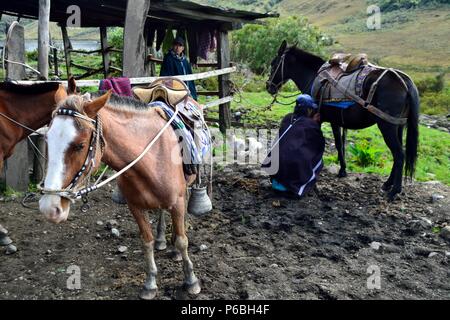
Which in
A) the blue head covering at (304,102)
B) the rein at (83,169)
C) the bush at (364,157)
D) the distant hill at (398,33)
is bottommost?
the bush at (364,157)

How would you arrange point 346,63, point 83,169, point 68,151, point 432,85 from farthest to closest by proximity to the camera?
point 432,85
point 346,63
point 83,169
point 68,151

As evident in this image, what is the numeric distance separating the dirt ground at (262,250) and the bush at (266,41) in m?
17.7

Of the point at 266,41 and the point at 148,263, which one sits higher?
the point at 266,41

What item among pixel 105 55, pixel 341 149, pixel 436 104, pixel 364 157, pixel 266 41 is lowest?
pixel 364 157

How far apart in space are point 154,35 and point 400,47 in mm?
38756

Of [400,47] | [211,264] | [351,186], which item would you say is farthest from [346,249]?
[400,47]

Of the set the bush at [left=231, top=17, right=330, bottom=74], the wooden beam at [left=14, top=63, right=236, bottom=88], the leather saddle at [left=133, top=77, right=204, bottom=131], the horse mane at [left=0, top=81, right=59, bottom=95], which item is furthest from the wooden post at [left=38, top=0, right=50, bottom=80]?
the bush at [left=231, top=17, right=330, bottom=74]

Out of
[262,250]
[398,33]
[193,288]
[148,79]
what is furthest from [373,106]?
[398,33]

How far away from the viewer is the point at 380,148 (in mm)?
8516

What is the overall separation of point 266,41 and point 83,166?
21982mm

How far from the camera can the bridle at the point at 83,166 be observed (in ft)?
7.58

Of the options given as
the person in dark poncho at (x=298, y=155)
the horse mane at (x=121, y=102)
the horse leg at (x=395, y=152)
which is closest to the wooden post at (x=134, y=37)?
the person in dark poncho at (x=298, y=155)

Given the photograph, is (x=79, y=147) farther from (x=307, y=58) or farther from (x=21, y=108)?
(x=307, y=58)

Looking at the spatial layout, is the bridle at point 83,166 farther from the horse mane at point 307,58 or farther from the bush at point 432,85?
the bush at point 432,85
